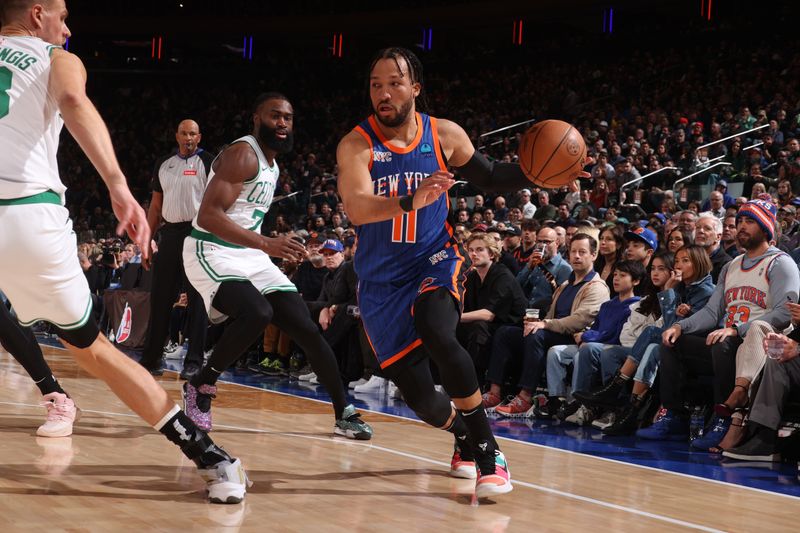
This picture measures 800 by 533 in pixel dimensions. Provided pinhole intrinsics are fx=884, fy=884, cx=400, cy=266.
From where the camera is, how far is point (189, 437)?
3197 millimetres

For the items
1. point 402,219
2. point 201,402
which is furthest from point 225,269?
point 402,219

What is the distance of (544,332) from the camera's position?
6.69 m

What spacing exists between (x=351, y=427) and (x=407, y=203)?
198cm

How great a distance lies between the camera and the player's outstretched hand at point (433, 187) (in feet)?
10.6

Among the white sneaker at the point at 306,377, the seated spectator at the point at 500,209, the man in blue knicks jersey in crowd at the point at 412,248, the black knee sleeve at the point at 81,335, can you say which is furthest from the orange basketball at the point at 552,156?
the seated spectator at the point at 500,209

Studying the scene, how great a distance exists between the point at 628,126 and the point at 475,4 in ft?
32.1

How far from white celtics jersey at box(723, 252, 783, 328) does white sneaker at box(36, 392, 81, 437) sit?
13.2 feet

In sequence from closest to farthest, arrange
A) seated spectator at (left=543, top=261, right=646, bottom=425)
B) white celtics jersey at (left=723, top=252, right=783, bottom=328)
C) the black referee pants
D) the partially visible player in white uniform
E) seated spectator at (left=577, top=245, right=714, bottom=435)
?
the partially visible player in white uniform < white celtics jersey at (left=723, top=252, right=783, bottom=328) < seated spectator at (left=577, top=245, right=714, bottom=435) < seated spectator at (left=543, top=261, right=646, bottom=425) < the black referee pants

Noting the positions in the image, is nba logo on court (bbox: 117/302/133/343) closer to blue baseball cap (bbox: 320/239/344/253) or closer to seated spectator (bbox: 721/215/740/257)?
blue baseball cap (bbox: 320/239/344/253)

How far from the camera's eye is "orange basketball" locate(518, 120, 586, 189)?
3.78 meters

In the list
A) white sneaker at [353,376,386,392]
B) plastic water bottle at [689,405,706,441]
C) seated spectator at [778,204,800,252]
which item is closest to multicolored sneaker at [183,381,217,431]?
plastic water bottle at [689,405,706,441]

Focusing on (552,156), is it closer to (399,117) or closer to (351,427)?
(399,117)

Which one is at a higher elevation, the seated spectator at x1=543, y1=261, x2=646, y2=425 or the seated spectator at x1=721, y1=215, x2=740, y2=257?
the seated spectator at x1=721, y1=215, x2=740, y2=257

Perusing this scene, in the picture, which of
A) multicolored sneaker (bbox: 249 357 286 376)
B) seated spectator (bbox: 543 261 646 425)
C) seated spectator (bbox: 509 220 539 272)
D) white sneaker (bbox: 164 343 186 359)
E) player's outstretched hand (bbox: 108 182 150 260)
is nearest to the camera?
player's outstretched hand (bbox: 108 182 150 260)
